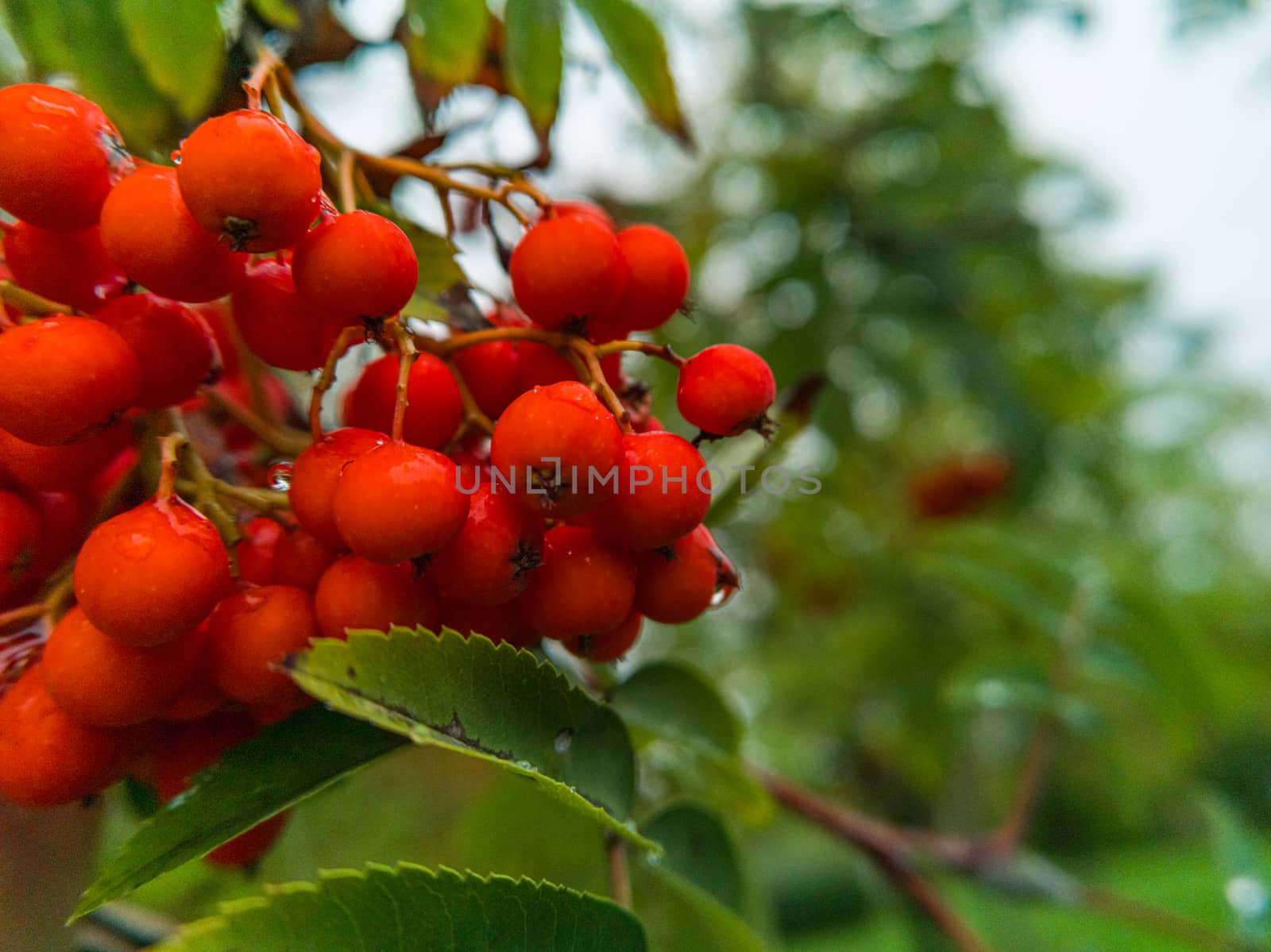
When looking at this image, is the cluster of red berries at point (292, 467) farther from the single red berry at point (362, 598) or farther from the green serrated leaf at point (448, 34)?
the green serrated leaf at point (448, 34)

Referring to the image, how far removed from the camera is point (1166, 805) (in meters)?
8.52

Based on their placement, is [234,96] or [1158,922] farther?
[1158,922]

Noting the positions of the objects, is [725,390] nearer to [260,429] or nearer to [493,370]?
[493,370]

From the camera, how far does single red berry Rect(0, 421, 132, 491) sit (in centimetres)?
62

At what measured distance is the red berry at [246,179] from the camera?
1.69 ft

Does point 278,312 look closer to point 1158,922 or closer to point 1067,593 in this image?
point 1158,922

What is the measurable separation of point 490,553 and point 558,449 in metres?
0.08

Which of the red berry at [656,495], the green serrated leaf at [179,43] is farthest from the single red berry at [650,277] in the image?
the green serrated leaf at [179,43]

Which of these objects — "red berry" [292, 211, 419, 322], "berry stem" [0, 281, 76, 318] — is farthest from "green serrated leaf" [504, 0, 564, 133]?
"berry stem" [0, 281, 76, 318]

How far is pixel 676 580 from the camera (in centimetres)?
64

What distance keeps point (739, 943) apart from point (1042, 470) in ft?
5.52

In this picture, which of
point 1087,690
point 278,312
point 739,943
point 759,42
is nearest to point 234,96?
point 278,312

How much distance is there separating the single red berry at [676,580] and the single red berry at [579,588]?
0.03m

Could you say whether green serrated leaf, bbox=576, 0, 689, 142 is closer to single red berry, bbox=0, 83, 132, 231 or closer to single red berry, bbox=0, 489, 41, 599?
single red berry, bbox=0, 83, 132, 231
